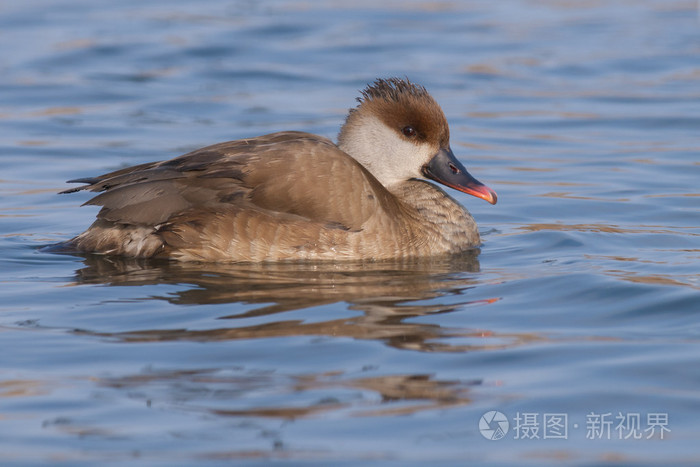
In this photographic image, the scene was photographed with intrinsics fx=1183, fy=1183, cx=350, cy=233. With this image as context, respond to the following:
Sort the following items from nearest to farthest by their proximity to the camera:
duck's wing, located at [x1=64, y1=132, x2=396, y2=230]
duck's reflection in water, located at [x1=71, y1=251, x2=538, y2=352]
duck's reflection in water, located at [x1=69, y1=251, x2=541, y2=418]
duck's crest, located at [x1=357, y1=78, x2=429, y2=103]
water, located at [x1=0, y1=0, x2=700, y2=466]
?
water, located at [x1=0, y1=0, x2=700, y2=466]
duck's reflection in water, located at [x1=69, y1=251, x2=541, y2=418]
duck's reflection in water, located at [x1=71, y1=251, x2=538, y2=352]
duck's wing, located at [x1=64, y1=132, x2=396, y2=230]
duck's crest, located at [x1=357, y1=78, x2=429, y2=103]

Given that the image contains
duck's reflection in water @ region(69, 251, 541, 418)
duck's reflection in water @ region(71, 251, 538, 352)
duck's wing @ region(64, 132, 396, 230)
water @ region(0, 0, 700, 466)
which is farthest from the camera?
duck's wing @ region(64, 132, 396, 230)

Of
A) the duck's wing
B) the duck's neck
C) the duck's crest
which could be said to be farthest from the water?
the duck's crest

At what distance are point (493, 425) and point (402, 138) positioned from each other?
331 cm

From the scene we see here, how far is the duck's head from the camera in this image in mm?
7312

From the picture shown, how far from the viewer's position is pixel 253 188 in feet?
22.2

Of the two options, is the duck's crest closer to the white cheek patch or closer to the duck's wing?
the white cheek patch

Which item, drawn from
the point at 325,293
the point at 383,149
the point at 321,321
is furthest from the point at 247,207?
the point at 321,321

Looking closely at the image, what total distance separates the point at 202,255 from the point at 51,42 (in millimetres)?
9222

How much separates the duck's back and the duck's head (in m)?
0.55

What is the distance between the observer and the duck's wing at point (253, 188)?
6750mm

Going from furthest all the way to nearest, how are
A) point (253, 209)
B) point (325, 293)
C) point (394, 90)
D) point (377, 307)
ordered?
point (394, 90), point (253, 209), point (325, 293), point (377, 307)

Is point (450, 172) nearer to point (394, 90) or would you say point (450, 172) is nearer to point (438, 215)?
point (438, 215)

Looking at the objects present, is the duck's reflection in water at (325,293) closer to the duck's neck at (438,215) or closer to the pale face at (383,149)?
the duck's neck at (438,215)

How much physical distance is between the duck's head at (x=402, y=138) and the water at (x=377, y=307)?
0.59m
